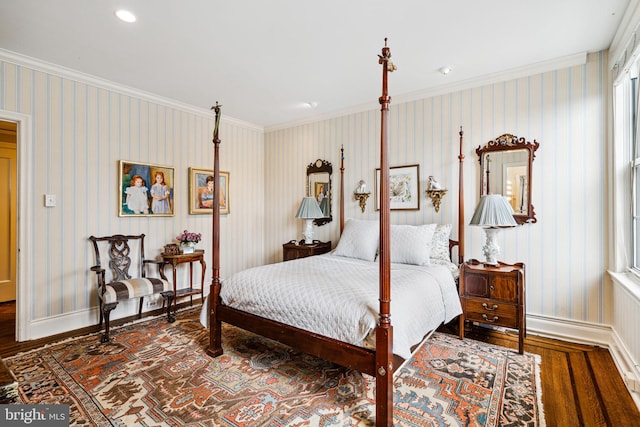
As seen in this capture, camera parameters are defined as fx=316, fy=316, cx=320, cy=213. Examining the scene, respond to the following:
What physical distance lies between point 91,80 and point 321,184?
9.80 ft

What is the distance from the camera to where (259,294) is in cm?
245

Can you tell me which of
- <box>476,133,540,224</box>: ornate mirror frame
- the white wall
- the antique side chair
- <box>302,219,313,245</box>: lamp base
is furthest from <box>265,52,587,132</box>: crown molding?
the antique side chair

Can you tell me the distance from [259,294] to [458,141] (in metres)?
2.77

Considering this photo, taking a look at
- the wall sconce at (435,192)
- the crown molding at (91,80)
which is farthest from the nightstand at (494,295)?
the crown molding at (91,80)

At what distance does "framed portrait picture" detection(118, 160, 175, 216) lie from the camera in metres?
3.71

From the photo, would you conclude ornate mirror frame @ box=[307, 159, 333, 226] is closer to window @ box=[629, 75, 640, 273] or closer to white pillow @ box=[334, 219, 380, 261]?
white pillow @ box=[334, 219, 380, 261]

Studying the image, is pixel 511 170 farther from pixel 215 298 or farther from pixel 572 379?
pixel 215 298

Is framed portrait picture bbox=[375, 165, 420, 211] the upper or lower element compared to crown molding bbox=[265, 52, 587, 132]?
lower

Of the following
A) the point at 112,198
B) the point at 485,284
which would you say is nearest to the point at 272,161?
the point at 112,198

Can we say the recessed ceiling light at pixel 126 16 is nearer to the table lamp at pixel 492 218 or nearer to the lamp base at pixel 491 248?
the table lamp at pixel 492 218

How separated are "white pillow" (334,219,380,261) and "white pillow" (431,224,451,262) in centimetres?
61

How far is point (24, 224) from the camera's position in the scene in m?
2.99

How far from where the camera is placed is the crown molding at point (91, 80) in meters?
2.93

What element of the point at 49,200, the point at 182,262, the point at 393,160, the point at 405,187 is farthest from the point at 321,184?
the point at 49,200
